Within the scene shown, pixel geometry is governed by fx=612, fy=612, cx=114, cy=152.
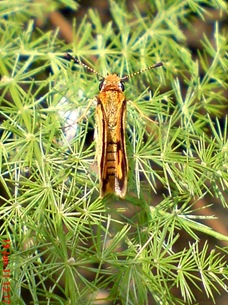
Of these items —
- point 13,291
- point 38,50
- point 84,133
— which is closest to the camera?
point 13,291

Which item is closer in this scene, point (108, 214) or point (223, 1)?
point (108, 214)

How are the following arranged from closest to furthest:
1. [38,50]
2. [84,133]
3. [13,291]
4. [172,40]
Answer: [13,291], [84,133], [38,50], [172,40]

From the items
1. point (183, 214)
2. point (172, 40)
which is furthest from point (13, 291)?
point (172, 40)

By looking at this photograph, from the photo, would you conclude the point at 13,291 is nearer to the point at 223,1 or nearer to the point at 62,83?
the point at 62,83

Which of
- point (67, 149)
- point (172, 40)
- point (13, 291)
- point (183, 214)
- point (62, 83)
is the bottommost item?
point (13, 291)

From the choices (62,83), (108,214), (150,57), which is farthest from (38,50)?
(108,214)

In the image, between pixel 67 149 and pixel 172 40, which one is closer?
pixel 67 149

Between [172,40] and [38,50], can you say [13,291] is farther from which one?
[172,40]

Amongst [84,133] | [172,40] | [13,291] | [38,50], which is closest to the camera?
Result: [13,291]

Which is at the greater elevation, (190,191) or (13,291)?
(190,191)
